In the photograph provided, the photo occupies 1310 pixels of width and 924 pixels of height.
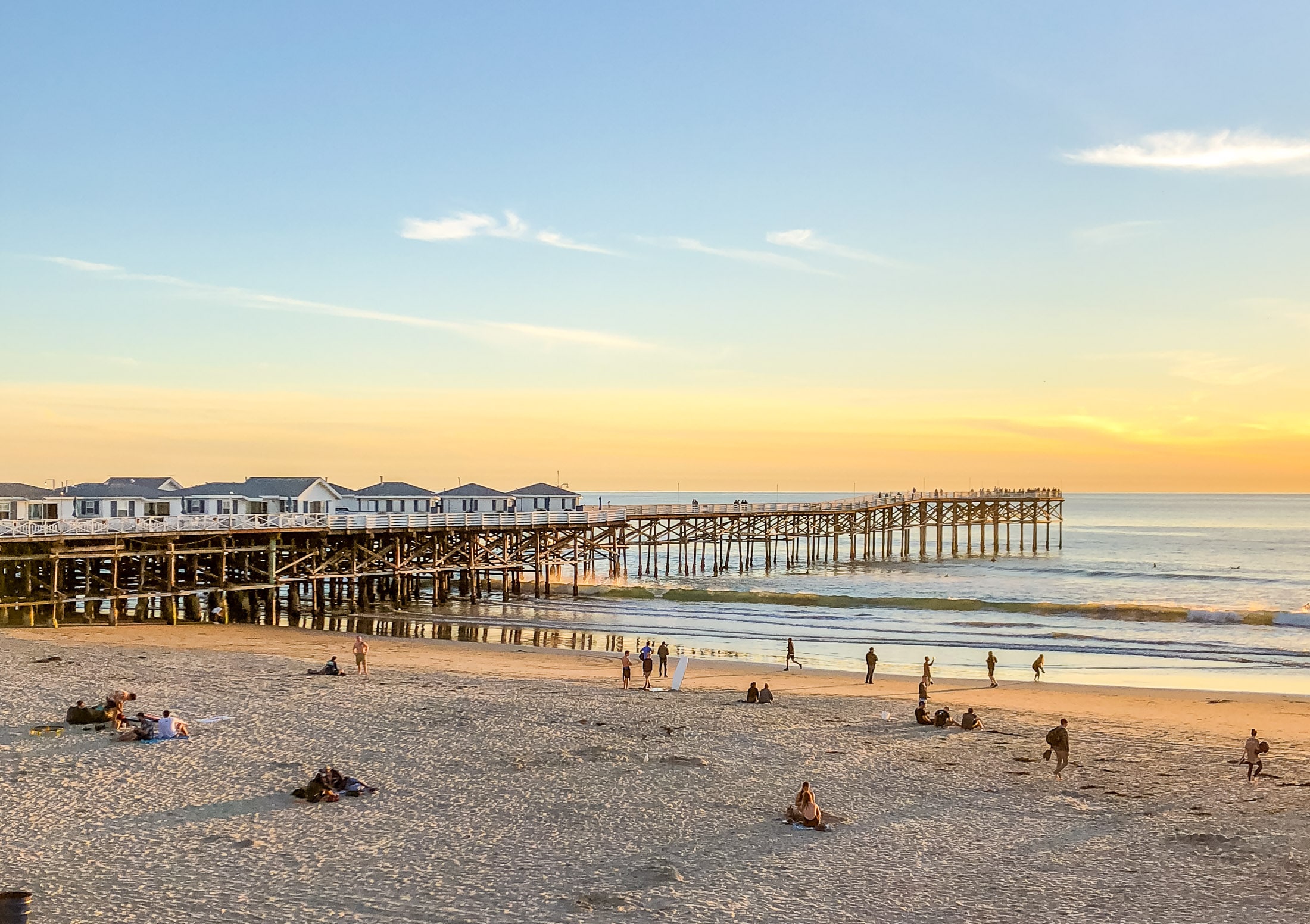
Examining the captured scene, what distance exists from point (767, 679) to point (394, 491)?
33.3 meters

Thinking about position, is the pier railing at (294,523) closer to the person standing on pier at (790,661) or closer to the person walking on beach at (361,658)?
the person walking on beach at (361,658)

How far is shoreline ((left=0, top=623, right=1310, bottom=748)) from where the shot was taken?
22.9m

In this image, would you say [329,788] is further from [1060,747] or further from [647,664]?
[647,664]

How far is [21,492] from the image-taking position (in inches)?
1638

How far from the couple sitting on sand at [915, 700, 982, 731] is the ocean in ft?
29.5

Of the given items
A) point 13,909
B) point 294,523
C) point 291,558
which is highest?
point 294,523

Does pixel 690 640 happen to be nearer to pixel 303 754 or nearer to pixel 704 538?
pixel 303 754

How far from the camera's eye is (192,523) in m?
39.2

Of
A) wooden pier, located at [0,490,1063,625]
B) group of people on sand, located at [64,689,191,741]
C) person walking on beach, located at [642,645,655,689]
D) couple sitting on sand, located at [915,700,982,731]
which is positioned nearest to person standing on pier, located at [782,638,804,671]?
person walking on beach, located at [642,645,655,689]

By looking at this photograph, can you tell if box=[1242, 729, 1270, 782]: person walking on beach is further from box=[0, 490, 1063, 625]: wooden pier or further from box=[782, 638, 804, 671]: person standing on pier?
box=[0, 490, 1063, 625]: wooden pier

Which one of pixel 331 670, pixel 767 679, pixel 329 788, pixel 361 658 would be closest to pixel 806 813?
pixel 329 788

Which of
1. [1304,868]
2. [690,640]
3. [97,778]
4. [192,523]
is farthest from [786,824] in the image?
[192,523]

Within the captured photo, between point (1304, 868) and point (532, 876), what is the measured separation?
9.46 meters

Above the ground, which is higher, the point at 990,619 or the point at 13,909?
the point at 13,909
